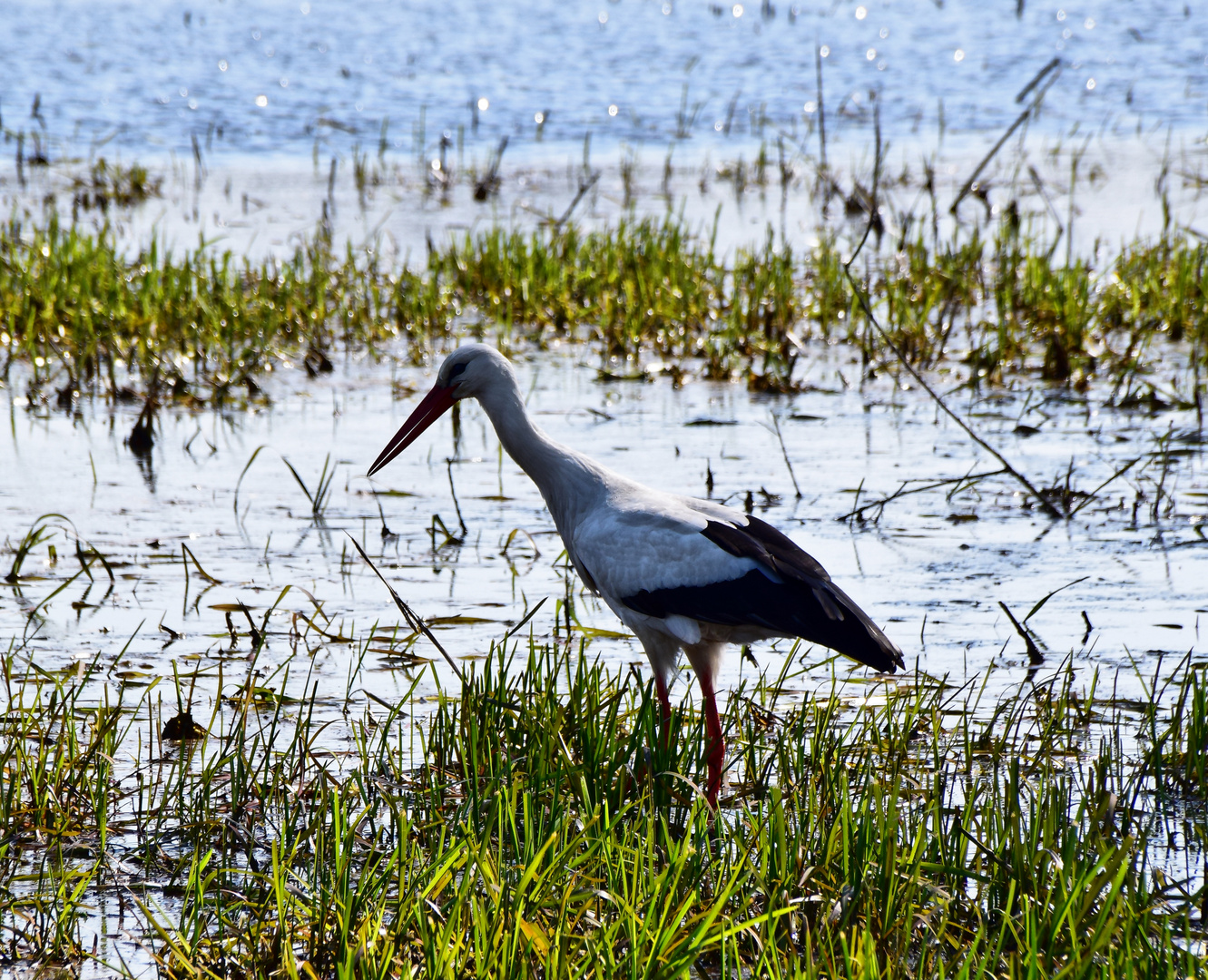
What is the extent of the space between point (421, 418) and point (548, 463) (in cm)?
59

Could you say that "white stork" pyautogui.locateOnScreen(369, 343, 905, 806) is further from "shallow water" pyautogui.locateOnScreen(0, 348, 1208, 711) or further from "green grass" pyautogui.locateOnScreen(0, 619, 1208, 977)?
"shallow water" pyautogui.locateOnScreen(0, 348, 1208, 711)

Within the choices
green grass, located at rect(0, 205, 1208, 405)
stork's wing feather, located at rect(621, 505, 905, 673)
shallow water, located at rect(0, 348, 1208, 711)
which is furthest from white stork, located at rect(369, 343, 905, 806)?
green grass, located at rect(0, 205, 1208, 405)

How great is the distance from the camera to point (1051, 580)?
17.6 ft

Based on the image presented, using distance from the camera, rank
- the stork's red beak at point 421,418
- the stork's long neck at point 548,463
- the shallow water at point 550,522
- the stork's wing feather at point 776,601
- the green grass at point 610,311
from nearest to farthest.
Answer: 1. the stork's wing feather at point 776,601
2. the stork's long neck at point 548,463
3. the stork's red beak at point 421,418
4. the shallow water at point 550,522
5. the green grass at point 610,311

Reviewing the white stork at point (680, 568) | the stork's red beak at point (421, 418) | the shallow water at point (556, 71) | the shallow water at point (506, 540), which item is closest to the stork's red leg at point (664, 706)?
the white stork at point (680, 568)

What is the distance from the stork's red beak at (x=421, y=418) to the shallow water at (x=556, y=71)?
935cm

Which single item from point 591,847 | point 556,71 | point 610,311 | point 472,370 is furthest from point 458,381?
point 556,71

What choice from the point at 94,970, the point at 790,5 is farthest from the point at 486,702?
the point at 790,5

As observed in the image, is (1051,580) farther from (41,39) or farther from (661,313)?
(41,39)

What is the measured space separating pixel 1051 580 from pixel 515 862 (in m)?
2.79

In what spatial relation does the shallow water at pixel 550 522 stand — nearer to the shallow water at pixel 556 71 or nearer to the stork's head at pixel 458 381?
the stork's head at pixel 458 381

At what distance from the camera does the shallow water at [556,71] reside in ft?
50.9

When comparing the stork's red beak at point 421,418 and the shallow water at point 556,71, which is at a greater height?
the shallow water at point 556,71

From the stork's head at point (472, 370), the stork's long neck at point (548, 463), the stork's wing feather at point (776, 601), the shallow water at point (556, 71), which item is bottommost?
the stork's wing feather at point (776, 601)
